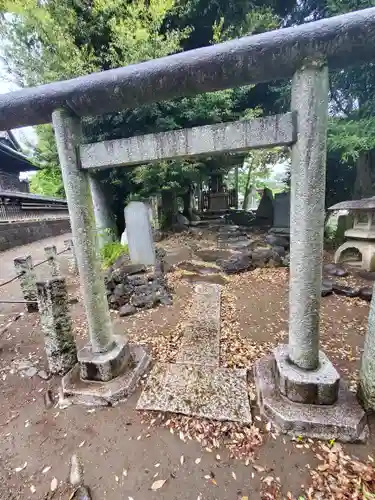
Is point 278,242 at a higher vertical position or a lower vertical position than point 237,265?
higher

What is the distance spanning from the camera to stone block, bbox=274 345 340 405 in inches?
83.7

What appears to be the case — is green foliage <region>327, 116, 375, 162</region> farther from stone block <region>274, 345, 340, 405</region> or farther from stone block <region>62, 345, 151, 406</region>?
stone block <region>62, 345, 151, 406</region>

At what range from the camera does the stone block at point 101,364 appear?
259 centimetres

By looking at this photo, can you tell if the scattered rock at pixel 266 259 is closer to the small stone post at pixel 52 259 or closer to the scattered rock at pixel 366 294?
the scattered rock at pixel 366 294

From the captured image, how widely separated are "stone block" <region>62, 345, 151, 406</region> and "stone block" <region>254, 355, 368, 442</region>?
4.70 feet

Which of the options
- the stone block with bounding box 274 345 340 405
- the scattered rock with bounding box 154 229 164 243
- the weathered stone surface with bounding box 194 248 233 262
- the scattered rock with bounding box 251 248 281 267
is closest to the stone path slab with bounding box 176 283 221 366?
the stone block with bounding box 274 345 340 405

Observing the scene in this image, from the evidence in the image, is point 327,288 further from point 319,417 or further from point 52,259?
point 52,259

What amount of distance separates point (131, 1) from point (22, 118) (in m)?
7.43

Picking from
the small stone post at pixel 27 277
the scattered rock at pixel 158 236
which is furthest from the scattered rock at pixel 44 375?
the scattered rock at pixel 158 236

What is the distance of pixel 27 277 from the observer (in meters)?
4.94

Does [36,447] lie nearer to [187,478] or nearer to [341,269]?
[187,478]

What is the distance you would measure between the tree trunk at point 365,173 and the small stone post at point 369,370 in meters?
8.79

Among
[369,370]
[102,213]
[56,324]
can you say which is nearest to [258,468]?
[369,370]

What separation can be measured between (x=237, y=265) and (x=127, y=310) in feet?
10.8
